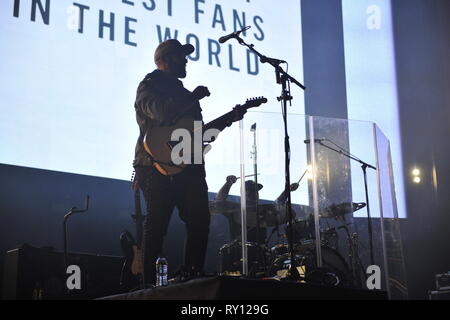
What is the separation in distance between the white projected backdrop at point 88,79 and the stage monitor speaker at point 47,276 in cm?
68

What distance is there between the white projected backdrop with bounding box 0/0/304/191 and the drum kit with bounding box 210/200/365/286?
0.61m

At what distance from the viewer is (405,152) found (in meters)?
5.95

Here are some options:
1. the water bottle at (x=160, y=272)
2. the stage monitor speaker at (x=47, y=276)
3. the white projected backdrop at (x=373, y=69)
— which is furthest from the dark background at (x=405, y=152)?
the water bottle at (x=160, y=272)

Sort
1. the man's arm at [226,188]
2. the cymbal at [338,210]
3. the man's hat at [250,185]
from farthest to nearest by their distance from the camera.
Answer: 1. the man's arm at [226,188]
2. the cymbal at [338,210]
3. the man's hat at [250,185]

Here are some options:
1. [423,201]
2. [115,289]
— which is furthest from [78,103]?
[423,201]

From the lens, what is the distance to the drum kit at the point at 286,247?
4.07 meters

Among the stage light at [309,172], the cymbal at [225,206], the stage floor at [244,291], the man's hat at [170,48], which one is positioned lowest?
the stage floor at [244,291]

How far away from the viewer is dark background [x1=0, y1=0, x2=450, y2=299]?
16.1ft

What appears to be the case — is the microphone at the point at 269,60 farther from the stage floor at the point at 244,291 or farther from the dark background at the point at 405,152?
the dark background at the point at 405,152

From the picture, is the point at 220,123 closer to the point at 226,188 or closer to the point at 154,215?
the point at 154,215

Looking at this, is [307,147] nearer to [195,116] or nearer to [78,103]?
[195,116]

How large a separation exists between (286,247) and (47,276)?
5.45 ft

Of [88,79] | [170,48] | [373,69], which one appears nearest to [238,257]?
[170,48]

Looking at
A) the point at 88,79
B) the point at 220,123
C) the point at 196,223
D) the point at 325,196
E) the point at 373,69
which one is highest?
the point at 373,69
